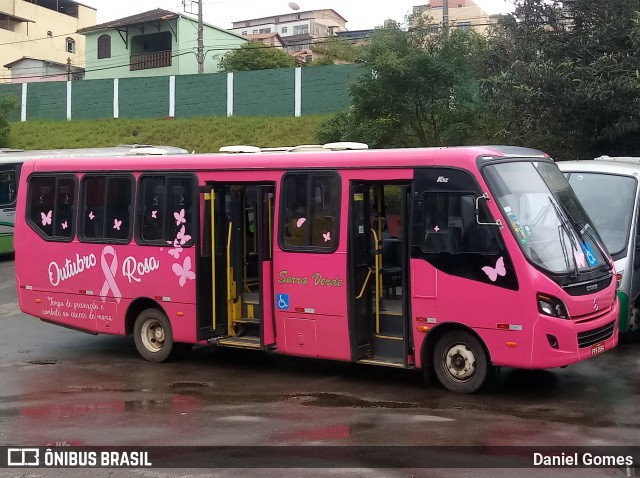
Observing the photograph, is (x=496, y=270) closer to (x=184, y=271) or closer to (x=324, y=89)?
(x=184, y=271)

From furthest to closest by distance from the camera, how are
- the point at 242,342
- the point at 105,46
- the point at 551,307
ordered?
1. the point at 105,46
2. the point at 242,342
3. the point at 551,307

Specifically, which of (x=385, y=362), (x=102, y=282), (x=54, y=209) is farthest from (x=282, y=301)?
(x=54, y=209)

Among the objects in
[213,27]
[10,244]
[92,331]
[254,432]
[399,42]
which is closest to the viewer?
[254,432]

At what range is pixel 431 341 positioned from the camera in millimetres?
9414

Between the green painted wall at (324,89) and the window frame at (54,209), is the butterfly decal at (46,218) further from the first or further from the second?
the green painted wall at (324,89)

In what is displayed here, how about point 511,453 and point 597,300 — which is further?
point 597,300

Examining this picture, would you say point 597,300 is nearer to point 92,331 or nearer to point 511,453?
point 511,453

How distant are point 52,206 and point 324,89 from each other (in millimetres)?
21406

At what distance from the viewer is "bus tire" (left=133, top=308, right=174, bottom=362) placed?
11.6 metres

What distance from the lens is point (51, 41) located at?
64.1 meters

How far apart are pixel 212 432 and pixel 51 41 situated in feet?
202

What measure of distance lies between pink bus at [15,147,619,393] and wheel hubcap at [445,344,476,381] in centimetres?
2

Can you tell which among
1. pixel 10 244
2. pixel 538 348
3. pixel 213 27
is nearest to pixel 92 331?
pixel 538 348

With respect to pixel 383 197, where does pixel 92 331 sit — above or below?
below
